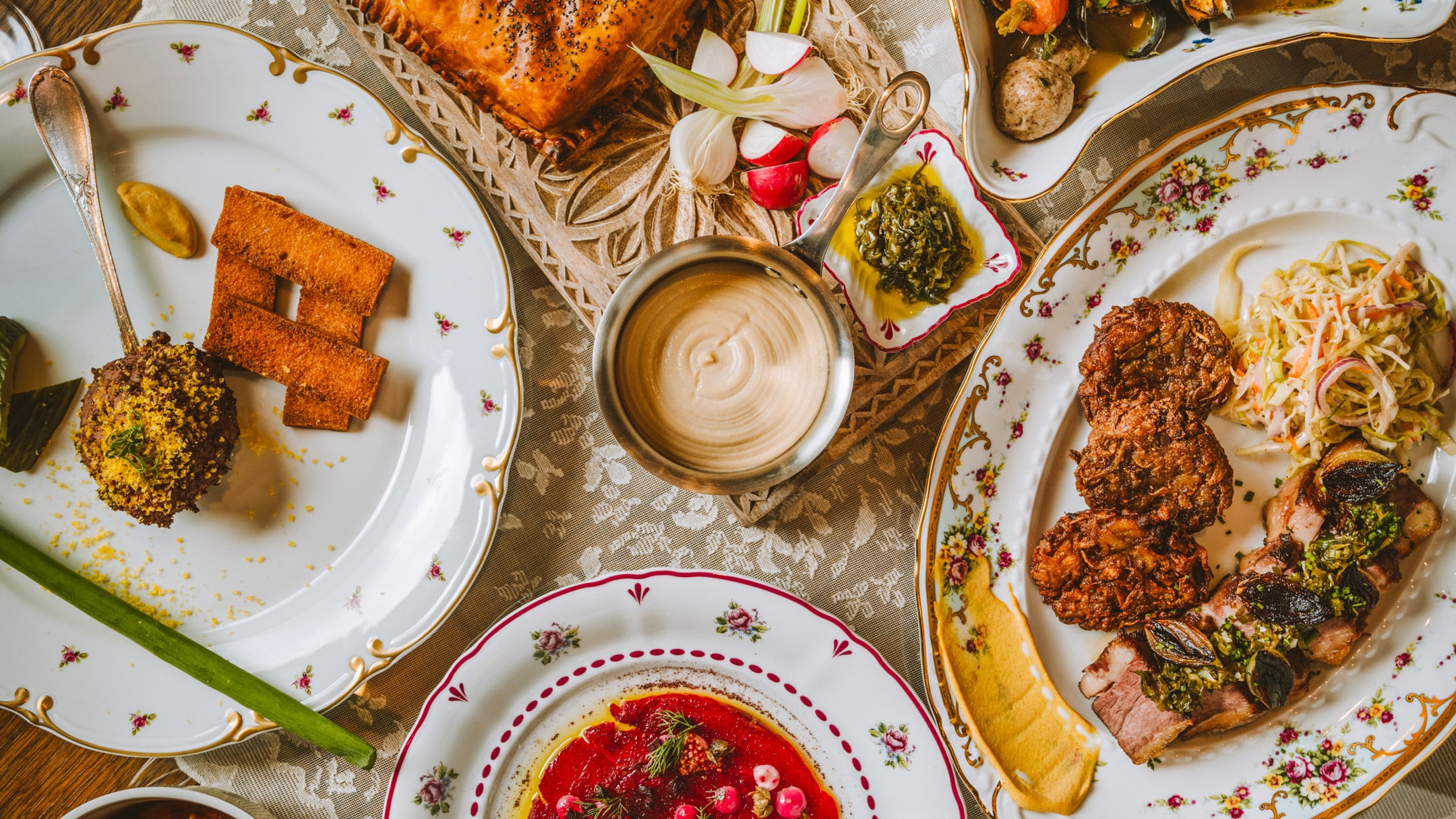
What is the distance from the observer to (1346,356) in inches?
85.0

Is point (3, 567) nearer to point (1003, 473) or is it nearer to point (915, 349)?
point (915, 349)

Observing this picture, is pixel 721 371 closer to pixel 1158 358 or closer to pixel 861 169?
pixel 861 169

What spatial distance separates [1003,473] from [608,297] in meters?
1.34

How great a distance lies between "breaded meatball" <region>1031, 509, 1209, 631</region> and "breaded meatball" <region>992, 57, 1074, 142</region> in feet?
3.76

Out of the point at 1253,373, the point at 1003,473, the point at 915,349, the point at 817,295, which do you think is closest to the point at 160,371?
the point at 817,295

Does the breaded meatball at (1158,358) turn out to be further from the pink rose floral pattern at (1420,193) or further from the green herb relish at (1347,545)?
the pink rose floral pattern at (1420,193)

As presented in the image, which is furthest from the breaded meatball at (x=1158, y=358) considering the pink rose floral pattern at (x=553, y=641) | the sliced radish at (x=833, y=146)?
the pink rose floral pattern at (x=553, y=641)

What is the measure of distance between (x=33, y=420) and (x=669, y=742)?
224cm

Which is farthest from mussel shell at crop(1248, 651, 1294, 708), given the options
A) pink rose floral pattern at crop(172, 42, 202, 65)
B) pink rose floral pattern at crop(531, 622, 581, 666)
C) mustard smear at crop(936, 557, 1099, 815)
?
pink rose floral pattern at crop(172, 42, 202, 65)

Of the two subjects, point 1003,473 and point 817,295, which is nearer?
point 817,295

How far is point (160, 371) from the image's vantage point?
219 cm

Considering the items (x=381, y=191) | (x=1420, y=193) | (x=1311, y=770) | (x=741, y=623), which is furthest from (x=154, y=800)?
(x=1420, y=193)

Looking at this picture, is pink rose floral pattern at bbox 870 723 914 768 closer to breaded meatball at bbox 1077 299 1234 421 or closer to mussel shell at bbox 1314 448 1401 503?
breaded meatball at bbox 1077 299 1234 421

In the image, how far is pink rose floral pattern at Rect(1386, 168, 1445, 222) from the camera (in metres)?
2.17
